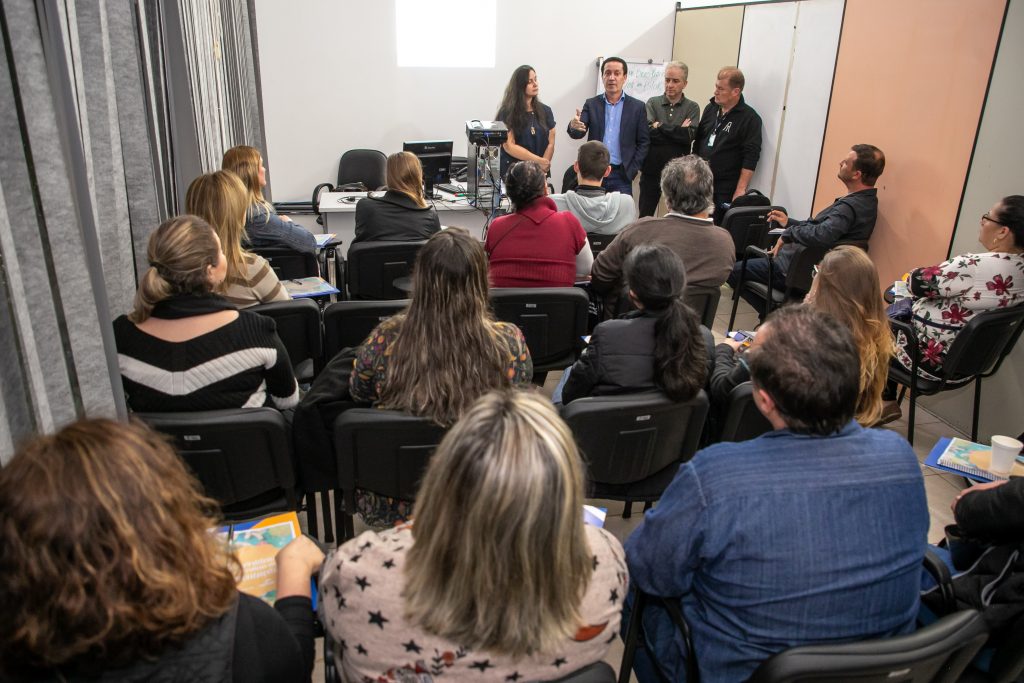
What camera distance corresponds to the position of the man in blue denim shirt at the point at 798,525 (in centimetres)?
121

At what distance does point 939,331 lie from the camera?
300cm

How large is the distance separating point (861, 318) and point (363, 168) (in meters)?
4.86

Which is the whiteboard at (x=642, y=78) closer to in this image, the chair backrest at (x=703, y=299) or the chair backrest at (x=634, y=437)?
the chair backrest at (x=703, y=299)

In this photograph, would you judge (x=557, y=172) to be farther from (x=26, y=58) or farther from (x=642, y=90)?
(x=26, y=58)

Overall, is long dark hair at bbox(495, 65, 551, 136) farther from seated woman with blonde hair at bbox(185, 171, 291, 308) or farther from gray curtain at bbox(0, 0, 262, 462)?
seated woman with blonde hair at bbox(185, 171, 291, 308)

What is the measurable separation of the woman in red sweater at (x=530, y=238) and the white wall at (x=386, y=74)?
3.77 m

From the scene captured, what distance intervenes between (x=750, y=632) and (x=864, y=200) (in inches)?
136

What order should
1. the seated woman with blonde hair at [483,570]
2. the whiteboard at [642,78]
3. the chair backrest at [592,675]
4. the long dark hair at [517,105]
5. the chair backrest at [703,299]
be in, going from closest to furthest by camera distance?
the seated woman with blonde hair at [483,570]
the chair backrest at [592,675]
the chair backrest at [703,299]
the long dark hair at [517,105]
the whiteboard at [642,78]

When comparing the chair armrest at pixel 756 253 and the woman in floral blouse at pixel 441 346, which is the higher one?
the woman in floral blouse at pixel 441 346

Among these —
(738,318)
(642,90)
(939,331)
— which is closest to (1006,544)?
(939,331)

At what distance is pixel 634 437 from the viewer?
2004 mm

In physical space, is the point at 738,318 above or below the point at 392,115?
below

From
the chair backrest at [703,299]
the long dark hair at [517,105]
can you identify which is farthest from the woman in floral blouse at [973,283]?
the long dark hair at [517,105]

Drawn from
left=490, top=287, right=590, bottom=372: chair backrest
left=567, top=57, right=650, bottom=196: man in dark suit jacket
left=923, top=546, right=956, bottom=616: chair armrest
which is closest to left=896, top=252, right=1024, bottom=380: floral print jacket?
left=490, top=287, right=590, bottom=372: chair backrest
